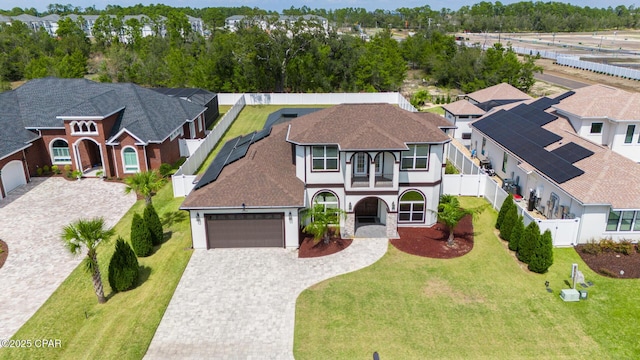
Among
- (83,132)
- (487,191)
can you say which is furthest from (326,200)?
(83,132)

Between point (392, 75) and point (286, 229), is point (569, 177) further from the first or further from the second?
point (392, 75)

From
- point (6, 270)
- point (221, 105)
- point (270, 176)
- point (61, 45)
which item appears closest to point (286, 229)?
point (270, 176)

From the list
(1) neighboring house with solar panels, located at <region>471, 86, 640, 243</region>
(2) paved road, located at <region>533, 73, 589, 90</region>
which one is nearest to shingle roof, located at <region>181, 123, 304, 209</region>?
(1) neighboring house with solar panels, located at <region>471, 86, 640, 243</region>

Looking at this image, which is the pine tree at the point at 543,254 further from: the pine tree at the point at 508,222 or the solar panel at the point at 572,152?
the solar panel at the point at 572,152

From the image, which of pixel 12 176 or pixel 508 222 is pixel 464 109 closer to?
pixel 508 222

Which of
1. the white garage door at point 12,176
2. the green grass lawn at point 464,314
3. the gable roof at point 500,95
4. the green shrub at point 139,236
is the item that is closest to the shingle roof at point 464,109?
the gable roof at point 500,95

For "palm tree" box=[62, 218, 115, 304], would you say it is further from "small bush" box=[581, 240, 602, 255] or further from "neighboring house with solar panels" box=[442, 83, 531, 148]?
"neighboring house with solar panels" box=[442, 83, 531, 148]
